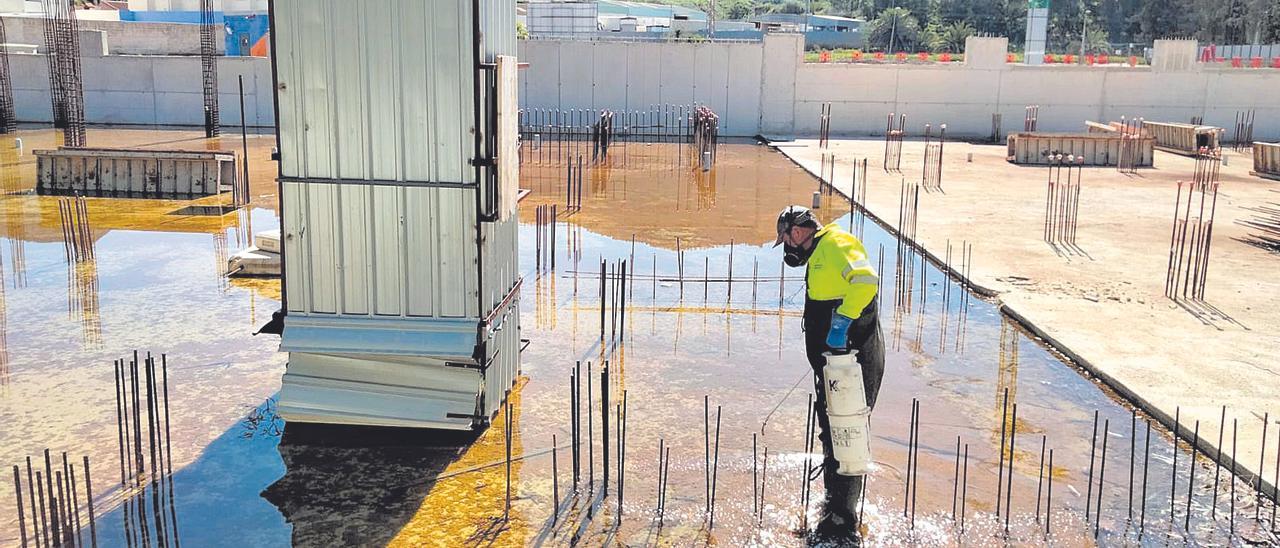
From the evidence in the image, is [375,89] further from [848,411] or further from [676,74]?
[676,74]

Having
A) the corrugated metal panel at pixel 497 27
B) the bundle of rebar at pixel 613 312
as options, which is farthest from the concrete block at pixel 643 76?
the corrugated metal panel at pixel 497 27

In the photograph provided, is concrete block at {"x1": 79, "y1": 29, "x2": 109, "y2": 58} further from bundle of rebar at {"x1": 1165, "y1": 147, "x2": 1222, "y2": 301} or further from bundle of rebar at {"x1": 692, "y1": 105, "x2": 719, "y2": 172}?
bundle of rebar at {"x1": 1165, "y1": 147, "x2": 1222, "y2": 301}

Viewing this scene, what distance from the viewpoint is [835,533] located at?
623cm

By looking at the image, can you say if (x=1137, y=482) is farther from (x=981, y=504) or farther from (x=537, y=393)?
(x=537, y=393)

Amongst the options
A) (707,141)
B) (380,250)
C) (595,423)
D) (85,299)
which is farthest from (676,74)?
(380,250)

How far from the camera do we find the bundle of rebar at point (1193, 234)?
39.9 ft

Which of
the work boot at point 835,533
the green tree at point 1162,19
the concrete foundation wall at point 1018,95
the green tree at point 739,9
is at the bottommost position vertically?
the work boot at point 835,533

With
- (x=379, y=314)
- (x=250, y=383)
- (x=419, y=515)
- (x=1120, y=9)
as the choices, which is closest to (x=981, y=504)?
(x=419, y=515)

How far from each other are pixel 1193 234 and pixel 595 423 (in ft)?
28.5

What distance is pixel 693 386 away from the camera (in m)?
8.89

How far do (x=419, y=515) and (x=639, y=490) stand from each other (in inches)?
55.4

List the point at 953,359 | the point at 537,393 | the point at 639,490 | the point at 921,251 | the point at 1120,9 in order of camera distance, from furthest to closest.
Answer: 1. the point at 1120,9
2. the point at 921,251
3. the point at 953,359
4. the point at 537,393
5. the point at 639,490

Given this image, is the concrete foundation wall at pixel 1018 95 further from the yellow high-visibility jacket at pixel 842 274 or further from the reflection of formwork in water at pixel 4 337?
the yellow high-visibility jacket at pixel 842 274

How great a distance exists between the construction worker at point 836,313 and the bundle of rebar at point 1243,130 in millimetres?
28914
